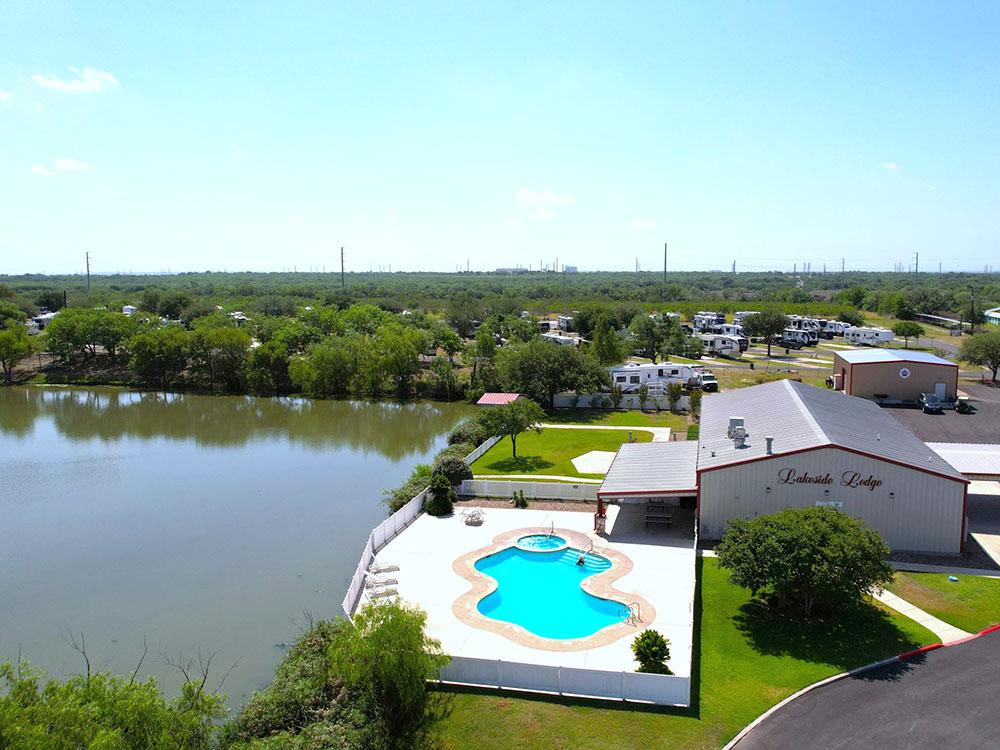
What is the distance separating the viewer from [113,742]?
33.3ft

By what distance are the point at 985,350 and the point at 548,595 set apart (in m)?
47.7

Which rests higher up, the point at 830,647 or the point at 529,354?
the point at 529,354

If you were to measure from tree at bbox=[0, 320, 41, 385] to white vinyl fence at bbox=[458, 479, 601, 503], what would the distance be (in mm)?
55955

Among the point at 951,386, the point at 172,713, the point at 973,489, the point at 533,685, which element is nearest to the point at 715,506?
the point at 533,685

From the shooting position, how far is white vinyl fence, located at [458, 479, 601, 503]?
30312 millimetres

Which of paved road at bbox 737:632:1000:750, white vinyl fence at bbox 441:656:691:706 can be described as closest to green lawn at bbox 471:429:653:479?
white vinyl fence at bbox 441:656:691:706

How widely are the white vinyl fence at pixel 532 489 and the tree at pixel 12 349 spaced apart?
184 ft

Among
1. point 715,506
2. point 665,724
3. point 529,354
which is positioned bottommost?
point 665,724

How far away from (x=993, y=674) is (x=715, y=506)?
9.70 m

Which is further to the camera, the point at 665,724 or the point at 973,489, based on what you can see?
the point at 973,489

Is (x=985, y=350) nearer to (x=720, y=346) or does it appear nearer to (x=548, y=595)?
(x=720, y=346)

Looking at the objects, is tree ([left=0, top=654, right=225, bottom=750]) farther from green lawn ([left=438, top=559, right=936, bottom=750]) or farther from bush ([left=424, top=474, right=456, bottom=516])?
bush ([left=424, top=474, right=456, bottom=516])

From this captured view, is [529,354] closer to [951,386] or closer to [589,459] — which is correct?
[589,459]

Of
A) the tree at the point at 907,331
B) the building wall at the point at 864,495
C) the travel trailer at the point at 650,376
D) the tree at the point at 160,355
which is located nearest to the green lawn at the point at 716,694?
the building wall at the point at 864,495
